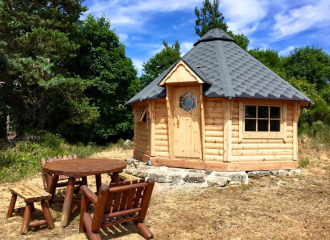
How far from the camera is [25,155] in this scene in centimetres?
1069

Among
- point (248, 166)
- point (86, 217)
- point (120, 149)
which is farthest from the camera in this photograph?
point (120, 149)

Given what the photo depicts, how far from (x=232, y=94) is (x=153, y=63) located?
21.7 m

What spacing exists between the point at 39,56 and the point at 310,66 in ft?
85.4

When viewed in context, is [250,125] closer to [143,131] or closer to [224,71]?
[224,71]

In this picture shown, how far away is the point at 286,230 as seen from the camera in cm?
444

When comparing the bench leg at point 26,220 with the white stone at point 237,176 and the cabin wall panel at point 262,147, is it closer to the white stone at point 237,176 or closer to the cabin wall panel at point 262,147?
the white stone at point 237,176

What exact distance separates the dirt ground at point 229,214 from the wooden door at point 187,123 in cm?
144

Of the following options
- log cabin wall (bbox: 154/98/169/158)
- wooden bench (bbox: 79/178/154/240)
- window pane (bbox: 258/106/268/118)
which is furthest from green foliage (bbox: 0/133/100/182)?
window pane (bbox: 258/106/268/118)

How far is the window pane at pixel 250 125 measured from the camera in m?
8.25

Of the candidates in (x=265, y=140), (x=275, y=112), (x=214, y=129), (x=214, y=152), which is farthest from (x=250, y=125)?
(x=214, y=152)

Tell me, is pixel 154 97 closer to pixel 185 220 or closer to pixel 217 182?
pixel 217 182

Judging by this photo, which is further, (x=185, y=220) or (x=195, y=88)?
(x=195, y=88)

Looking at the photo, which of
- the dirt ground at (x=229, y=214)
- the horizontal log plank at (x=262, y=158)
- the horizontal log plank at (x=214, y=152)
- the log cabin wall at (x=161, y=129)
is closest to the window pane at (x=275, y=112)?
the horizontal log plank at (x=262, y=158)

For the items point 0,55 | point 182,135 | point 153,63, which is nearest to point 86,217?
point 182,135
